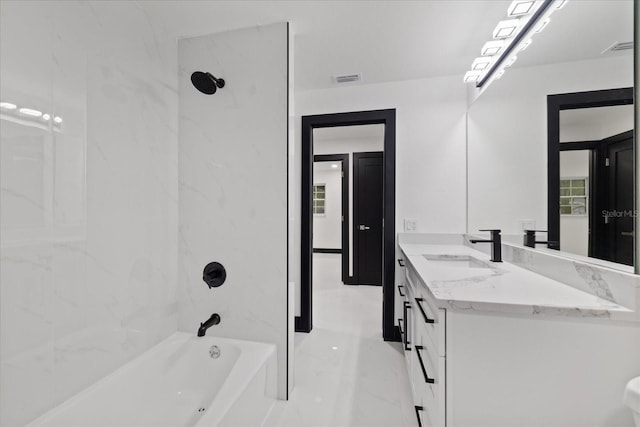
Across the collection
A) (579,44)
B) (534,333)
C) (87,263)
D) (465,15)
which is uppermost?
(465,15)

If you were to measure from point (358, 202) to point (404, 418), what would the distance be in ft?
10.4

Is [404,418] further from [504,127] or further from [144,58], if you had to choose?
[144,58]

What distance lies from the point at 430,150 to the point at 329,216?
16.6 ft

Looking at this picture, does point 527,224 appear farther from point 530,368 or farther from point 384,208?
point 384,208

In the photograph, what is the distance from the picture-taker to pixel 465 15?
1.69 m

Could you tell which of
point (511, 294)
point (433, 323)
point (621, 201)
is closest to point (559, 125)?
point (621, 201)

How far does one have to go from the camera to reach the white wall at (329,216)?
24.1 ft

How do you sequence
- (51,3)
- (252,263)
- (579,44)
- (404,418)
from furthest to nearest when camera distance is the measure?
(252,263)
(404,418)
(579,44)
(51,3)

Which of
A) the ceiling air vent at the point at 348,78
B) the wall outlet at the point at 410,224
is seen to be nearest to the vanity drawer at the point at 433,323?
the wall outlet at the point at 410,224

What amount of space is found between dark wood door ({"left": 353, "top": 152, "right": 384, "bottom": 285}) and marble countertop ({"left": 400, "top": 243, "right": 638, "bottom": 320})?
9.39 feet

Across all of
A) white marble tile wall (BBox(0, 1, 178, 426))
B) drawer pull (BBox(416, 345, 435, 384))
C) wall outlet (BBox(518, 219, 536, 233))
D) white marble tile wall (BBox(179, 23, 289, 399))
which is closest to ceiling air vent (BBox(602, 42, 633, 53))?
wall outlet (BBox(518, 219, 536, 233))

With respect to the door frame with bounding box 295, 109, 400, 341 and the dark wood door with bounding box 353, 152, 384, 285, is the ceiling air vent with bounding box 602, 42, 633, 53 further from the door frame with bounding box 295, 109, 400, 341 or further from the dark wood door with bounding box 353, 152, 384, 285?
the dark wood door with bounding box 353, 152, 384, 285

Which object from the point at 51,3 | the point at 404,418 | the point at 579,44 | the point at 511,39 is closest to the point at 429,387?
the point at 404,418

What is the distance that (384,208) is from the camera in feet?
8.51
